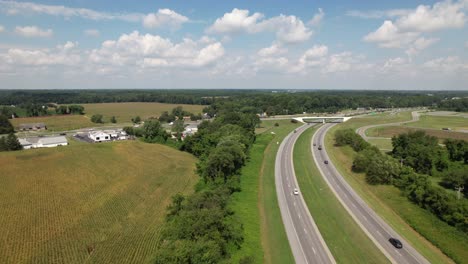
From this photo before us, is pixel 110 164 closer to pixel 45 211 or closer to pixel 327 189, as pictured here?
pixel 45 211

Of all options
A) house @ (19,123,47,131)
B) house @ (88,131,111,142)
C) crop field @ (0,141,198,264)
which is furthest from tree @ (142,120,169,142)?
house @ (19,123,47,131)

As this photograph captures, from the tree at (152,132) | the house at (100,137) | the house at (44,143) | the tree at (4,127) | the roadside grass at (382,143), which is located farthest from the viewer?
the tree at (4,127)

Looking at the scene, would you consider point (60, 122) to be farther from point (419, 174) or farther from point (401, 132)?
point (401, 132)

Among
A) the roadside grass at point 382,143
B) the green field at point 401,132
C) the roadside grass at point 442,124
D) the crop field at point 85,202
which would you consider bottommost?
the crop field at point 85,202

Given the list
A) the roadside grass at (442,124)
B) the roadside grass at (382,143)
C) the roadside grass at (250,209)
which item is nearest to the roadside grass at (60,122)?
the roadside grass at (250,209)

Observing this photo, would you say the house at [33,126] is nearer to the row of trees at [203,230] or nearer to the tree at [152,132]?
the tree at [152,132]

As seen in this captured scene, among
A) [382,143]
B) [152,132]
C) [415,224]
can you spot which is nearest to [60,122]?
[152,132]

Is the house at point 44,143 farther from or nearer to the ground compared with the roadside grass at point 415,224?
farther from the ground

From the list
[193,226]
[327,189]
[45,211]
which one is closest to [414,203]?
[327,189]
